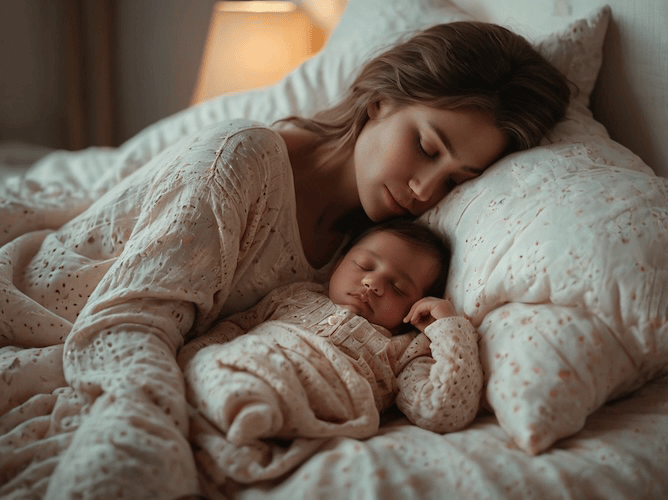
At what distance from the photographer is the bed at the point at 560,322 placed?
0.77 m

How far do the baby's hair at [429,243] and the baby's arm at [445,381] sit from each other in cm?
19

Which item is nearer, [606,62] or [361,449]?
[361,449]

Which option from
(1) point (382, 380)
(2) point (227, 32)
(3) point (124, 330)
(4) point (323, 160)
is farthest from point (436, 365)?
(2) point (227, 32)

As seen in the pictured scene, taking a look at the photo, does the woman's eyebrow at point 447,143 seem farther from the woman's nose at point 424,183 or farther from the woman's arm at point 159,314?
the woman's arm at point 159,314

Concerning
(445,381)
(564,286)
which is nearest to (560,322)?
(564,286)

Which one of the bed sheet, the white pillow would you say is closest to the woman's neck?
the white pillow

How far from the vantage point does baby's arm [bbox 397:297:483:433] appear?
2.94ft

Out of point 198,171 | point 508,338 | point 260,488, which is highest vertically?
point 198,171

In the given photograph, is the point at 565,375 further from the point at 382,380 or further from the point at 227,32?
the point at 227,32

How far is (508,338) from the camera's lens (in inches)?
36.2

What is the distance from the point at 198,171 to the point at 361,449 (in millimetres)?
530

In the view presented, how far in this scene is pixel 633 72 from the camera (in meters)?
1.28

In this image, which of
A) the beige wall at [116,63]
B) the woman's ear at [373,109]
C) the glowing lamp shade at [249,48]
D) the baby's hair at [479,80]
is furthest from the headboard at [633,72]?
the beige wall at [116,63]

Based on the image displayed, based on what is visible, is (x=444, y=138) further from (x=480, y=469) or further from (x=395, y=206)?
(x=480, y=469)
